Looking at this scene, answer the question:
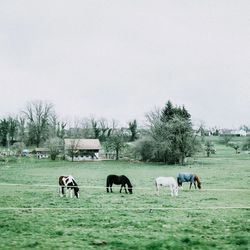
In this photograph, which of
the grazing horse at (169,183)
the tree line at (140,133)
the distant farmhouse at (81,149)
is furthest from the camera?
the distant farmhouse at (81,149)

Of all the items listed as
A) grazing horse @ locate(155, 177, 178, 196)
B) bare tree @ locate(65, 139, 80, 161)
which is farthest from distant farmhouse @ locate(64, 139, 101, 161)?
grazing horse @ locate(155, 177, 178, 196)

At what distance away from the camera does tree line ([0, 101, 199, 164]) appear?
68.2 metres

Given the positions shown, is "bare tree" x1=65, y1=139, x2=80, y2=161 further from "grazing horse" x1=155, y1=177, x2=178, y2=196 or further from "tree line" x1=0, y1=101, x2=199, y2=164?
"grazing horse" x1=155, y1=177, x2=178, y2=196

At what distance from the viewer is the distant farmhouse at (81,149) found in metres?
85.1

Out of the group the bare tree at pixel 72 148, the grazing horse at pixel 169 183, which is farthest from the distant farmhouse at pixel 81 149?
the grazing horse at pixel 169 183

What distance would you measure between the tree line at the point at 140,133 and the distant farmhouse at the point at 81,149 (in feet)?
7.96

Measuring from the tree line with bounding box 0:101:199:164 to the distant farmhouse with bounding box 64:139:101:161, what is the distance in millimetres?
2426

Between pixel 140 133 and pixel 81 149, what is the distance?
1499cm

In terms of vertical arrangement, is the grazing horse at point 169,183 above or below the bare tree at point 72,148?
below

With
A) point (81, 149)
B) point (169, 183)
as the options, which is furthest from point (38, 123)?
point (169, 183)

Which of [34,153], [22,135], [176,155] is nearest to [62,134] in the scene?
[22,135]

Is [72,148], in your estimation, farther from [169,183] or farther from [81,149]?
[169,183]

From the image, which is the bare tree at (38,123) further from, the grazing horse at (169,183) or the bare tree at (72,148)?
the grazing horse at (169,183)

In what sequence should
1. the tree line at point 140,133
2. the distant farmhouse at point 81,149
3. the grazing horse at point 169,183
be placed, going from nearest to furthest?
the grazing horse at point 169,183 → the tree line at point 140,133 → the distant farmhouse at point 81,149
